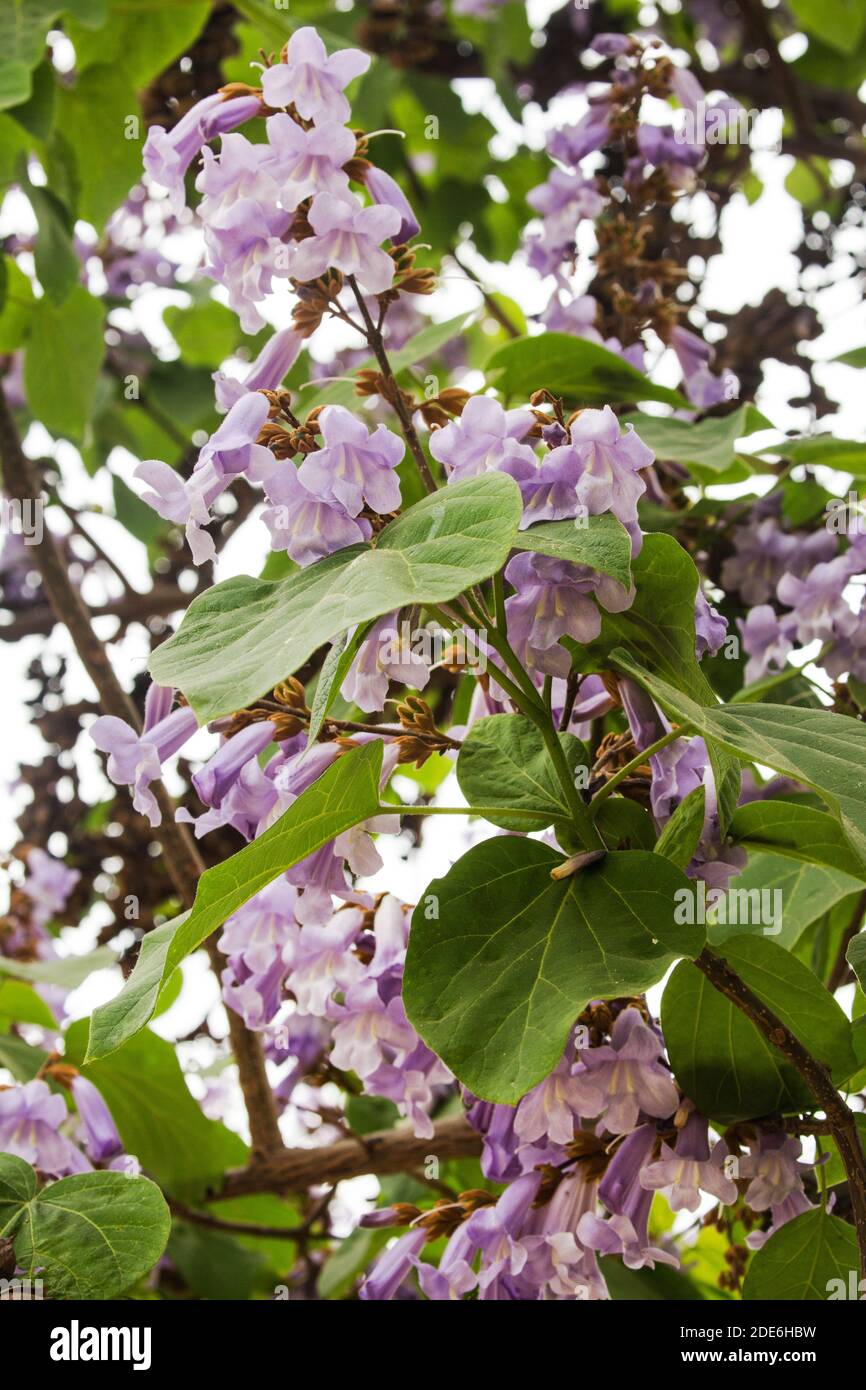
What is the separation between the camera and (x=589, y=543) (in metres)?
0.67

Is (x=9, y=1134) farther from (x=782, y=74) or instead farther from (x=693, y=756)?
(x=782, y=74)

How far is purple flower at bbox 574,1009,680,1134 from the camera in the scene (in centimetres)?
85

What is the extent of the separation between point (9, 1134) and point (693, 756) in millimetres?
649

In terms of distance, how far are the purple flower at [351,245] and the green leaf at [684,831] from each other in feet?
1.18

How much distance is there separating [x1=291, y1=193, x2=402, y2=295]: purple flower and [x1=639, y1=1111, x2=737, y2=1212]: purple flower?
0.57 m

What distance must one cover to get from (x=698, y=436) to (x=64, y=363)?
936 mm

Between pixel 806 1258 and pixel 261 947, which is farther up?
pixel 261 947

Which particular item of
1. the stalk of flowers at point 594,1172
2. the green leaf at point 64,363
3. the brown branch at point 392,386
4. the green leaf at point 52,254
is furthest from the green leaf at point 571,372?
the green leaf at point 64,363

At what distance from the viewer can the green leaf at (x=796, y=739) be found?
2.15 ft

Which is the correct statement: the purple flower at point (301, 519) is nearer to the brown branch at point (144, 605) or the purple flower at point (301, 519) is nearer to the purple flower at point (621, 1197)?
the purple flower at point (621, 1197)

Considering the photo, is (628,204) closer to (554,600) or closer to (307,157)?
(307,157)

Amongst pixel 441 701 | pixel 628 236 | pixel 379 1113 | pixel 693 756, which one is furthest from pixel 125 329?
pixel 693 756

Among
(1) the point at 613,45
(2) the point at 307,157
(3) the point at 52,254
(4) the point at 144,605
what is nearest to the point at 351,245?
(2) the point at 307,157

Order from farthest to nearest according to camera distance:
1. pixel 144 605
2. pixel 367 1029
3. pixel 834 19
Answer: pixel 834 19 < pixel 144 605 < pixel 367 1029
